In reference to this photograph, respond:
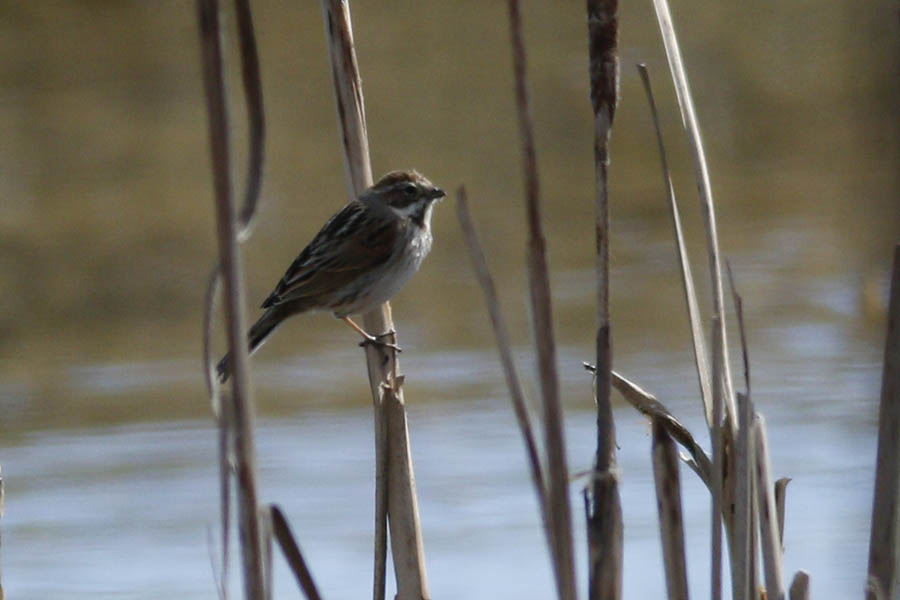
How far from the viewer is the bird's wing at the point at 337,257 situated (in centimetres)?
561

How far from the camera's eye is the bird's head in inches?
225

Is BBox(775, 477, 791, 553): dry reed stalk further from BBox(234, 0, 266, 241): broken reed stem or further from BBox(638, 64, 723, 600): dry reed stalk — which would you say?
BBox(234, 0, 266, 241): broken reed stem

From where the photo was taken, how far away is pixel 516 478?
6688 mm

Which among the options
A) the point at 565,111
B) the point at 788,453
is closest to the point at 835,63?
the point at 565,111

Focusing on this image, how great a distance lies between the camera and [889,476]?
309 centimetres

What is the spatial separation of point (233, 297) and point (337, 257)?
10.7 feet

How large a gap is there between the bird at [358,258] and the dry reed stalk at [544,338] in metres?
2.78

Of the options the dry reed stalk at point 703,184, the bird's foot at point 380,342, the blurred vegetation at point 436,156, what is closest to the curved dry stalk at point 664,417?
the dry reed stalk at point 703,184

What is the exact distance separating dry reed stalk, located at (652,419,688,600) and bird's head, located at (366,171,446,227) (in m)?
2.57

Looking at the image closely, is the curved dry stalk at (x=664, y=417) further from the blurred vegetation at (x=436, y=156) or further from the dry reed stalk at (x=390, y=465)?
the blurred vegetation at (x=436, y=156)

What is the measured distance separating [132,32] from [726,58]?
13.4 ft

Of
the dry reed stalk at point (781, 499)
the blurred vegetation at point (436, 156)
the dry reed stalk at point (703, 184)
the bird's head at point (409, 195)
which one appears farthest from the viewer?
the blurred vegetation at point (436, 156)

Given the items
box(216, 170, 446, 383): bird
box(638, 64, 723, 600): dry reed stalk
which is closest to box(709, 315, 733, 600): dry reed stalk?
box(638, 64, 723, 600): dry reed stalk

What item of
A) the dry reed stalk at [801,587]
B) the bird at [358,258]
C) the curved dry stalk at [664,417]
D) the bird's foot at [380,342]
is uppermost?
the bird at [358,258]
